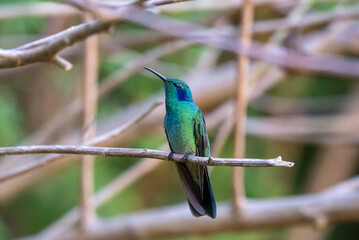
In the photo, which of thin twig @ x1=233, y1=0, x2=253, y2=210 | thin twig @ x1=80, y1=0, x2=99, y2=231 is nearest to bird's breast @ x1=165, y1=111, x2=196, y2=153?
thin twig @ x1=233, y1=0, x2=253, y2=210

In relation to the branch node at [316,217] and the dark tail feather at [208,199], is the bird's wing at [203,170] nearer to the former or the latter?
the dark tail feather at [208,199]

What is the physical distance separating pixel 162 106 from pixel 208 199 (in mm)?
2126

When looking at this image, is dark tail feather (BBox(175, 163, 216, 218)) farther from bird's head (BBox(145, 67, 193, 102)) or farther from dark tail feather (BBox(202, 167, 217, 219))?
bird's head (BBox(145, 67, 193, 102))

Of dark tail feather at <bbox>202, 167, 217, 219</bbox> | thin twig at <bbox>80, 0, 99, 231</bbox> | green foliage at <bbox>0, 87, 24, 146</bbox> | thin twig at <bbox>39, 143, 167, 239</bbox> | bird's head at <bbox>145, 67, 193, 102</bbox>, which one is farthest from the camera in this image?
green foliage at <bbox>0, 87, 24, 146</bbox>

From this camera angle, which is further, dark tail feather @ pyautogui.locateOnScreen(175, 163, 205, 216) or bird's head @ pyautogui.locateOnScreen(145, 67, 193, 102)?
bird's head @ pyautogui.locateOnScreen(145, 67, 193, 102)

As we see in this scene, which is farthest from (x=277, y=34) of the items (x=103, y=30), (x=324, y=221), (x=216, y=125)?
(x=103, y=30)

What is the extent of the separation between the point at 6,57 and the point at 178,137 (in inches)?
26.9

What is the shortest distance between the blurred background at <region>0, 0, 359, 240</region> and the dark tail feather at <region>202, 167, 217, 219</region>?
1.38 meters

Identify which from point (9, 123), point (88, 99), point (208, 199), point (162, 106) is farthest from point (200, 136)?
point (9, 123)

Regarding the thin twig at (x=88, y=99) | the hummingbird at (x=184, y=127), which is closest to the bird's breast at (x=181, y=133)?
the hummingbird at (x=184, y=127)

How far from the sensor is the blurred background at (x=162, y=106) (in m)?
3.84

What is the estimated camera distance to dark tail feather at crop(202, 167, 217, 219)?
1687mm

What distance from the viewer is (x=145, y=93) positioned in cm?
450

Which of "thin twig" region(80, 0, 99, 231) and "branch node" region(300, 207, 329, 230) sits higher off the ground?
"thin twig" region(80, 0, 99, 231)
